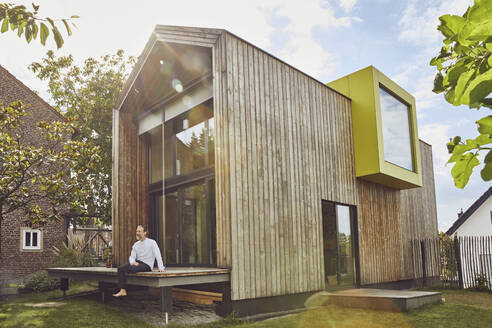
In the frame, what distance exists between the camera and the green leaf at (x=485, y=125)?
84cm

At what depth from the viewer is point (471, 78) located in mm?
856

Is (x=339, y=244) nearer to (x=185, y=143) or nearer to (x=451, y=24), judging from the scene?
(x=185, y=143)

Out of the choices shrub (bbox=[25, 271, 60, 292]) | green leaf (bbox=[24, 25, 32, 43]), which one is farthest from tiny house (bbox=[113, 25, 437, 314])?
green leaf (bbox=[24, 25, 32, 43])

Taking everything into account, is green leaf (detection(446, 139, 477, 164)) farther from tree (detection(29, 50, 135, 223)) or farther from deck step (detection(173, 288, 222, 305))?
tree (detection(29, 50, 135, 223))

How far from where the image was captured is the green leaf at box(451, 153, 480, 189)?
909 mm

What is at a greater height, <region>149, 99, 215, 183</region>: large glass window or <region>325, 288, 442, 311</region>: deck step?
<region>149, 99, 215, 183</region>: large glass window

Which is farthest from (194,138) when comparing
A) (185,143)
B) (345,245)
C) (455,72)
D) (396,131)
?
(455,72)

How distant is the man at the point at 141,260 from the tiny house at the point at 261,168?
1.15 metres

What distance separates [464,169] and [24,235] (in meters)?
17.2

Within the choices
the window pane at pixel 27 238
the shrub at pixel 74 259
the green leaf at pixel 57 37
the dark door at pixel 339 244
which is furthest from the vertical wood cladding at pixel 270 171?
the window pane at pixel 27 238

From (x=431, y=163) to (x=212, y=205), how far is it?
10718mm

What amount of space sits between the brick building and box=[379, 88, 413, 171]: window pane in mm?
11710

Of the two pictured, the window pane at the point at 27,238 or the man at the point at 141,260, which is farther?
the window pane at the point at 27,238

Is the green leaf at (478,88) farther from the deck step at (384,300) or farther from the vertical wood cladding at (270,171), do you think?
the deck step at (384,300)
